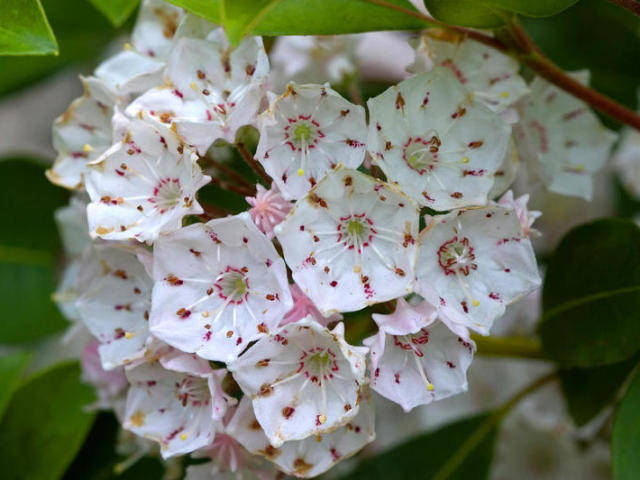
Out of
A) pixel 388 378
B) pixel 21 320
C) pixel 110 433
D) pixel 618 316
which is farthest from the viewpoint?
pixel 21 320

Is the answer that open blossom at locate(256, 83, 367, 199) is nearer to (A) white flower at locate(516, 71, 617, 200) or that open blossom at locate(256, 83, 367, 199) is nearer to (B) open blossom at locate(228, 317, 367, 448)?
(B) open blossom at locate(228, 317, 367, 448)

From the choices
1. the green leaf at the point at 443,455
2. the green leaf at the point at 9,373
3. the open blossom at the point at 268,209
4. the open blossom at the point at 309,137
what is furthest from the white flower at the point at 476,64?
the green leaf at the point at 9,373

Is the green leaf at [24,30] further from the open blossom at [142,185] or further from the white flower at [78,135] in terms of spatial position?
the white flower at [78,135]

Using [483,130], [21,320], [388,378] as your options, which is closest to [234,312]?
[388,378]

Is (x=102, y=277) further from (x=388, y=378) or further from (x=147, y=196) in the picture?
(x=388, y=378)

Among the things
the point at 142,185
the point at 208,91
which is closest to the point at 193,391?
the point at 142,185

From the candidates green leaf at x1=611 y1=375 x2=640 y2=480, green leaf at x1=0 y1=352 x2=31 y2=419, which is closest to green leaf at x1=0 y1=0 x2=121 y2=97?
green leaf at x1=0 y1=352 x2=31 y2=419
